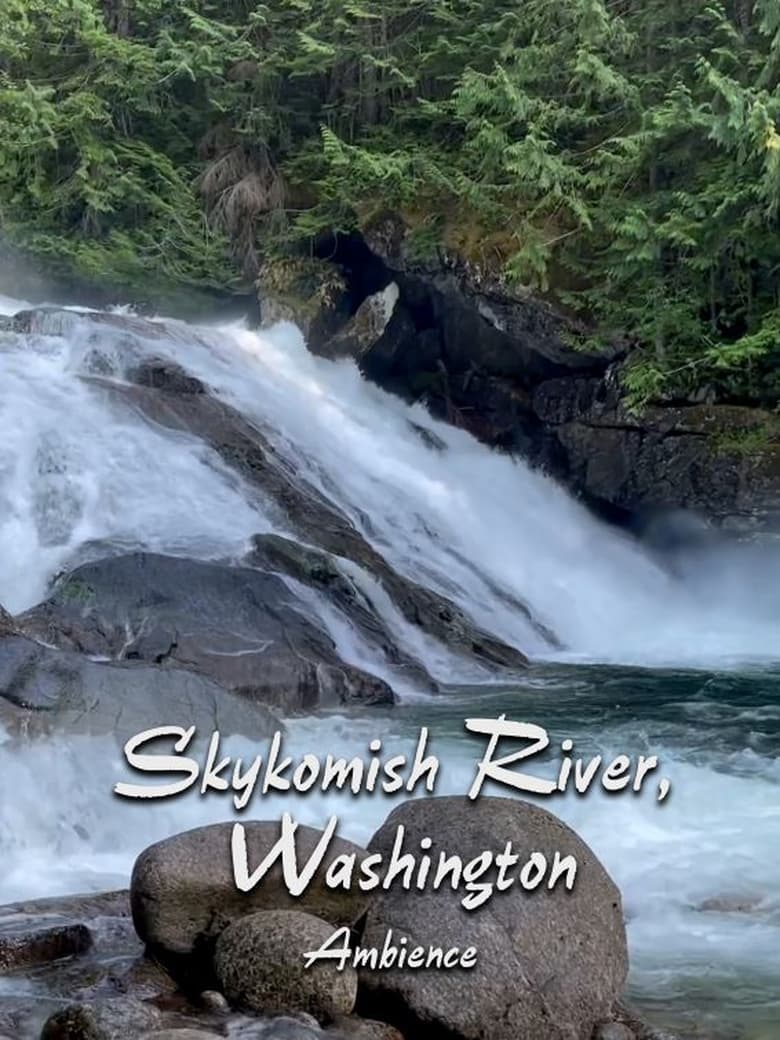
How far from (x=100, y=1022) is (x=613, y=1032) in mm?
2206

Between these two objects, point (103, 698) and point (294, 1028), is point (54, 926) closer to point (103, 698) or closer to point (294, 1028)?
point (294, 1028)

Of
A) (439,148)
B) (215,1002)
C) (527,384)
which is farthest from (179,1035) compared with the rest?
(439,148)

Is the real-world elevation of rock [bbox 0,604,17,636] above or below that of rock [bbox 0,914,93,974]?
below

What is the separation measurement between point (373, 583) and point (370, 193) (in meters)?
9.13

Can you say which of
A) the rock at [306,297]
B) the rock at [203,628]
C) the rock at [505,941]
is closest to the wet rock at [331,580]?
the rock at [203,628]

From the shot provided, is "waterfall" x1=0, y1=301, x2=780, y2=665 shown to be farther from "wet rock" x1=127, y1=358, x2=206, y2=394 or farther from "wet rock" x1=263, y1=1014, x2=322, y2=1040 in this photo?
"wet rock" x1=263, y1=1014, x2=322, y2=1040

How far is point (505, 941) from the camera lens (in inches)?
207

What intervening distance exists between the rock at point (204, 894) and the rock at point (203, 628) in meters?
5.17

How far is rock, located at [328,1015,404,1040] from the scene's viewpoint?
484 cm

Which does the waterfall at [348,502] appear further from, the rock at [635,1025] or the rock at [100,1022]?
the rock at [100,1022]

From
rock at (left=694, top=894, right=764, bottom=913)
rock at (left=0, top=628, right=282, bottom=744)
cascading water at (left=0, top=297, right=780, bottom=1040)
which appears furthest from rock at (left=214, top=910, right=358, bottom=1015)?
rock at (left=0, top=628, right=282, bottom=744)

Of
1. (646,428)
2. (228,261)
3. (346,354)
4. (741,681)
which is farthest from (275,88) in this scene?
(741,681)

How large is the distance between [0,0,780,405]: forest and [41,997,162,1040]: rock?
1259 centimetres

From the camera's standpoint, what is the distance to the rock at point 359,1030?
4840 millimetres
